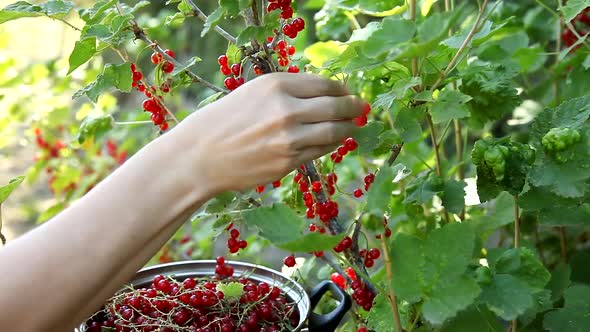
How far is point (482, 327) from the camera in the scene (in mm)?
651

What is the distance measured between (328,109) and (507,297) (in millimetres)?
216

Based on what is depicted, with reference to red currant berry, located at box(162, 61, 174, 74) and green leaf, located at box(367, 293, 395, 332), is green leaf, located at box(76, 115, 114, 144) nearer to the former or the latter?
red currant berry, located at box(162, 61, 174, 74)

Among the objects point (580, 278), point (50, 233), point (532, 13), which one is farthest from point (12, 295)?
point (532, 13)

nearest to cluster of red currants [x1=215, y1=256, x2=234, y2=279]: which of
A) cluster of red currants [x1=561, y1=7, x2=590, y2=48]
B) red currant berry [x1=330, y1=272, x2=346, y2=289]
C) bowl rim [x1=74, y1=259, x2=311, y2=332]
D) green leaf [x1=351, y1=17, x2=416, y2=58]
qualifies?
bowl rim [x1=74, y1=259, x2=311, y2=332]

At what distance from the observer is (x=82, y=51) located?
71cm

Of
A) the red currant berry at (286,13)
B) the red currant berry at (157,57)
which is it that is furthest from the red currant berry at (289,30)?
the red currant berry at (157,57)

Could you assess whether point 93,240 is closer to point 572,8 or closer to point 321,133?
point 321,133

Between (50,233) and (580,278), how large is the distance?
719 millimetres

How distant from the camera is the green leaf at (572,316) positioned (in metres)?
0.70

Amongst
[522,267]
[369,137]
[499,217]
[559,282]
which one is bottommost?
[559,282]

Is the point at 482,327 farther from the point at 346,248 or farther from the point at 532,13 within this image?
the point at 532,13

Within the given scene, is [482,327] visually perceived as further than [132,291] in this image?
No

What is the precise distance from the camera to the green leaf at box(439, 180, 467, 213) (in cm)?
71

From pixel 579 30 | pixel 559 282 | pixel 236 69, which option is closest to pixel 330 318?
pixel 236 69
